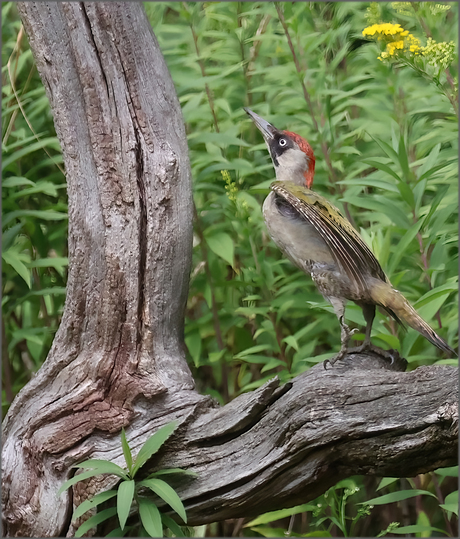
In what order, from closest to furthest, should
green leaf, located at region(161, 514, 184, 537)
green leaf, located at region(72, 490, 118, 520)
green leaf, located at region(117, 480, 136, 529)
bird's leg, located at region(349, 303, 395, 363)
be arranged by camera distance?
green leaf, located at region(117, 480, 136, 529)
green leaf, located at region(72, 490, 118, 520)
green leaf, located at region(161, 514, 184, 537)
bird's leg, located at region(349, 303, 395, 363)

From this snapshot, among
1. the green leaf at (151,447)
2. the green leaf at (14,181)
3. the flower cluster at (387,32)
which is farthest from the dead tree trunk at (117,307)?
the flower cluster at (387,32)

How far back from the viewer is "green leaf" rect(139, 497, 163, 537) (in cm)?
162

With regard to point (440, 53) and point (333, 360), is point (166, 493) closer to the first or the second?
point (333, 360)

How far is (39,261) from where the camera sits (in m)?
2.34

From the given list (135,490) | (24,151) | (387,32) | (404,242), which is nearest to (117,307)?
(135,490)

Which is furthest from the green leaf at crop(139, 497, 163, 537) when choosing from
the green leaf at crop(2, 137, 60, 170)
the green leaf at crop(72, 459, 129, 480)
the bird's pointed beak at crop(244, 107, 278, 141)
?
the green leaf at crop(2, 137, 60, 170)

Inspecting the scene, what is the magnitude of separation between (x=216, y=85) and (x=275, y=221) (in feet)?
4.13

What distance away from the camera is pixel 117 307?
6.57 feet

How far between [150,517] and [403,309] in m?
0.91

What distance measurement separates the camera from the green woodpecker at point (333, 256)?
1721 mm

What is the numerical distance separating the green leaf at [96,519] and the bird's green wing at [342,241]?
38.1 inches

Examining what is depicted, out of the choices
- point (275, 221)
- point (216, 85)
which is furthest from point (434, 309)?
point (216, 85)

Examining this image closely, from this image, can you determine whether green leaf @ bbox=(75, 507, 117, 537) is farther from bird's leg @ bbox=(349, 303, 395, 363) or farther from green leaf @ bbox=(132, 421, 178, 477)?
bird's leg @ bbox=(349, 303, 395, 363)

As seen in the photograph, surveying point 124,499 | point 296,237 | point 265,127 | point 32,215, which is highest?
point 265,127
